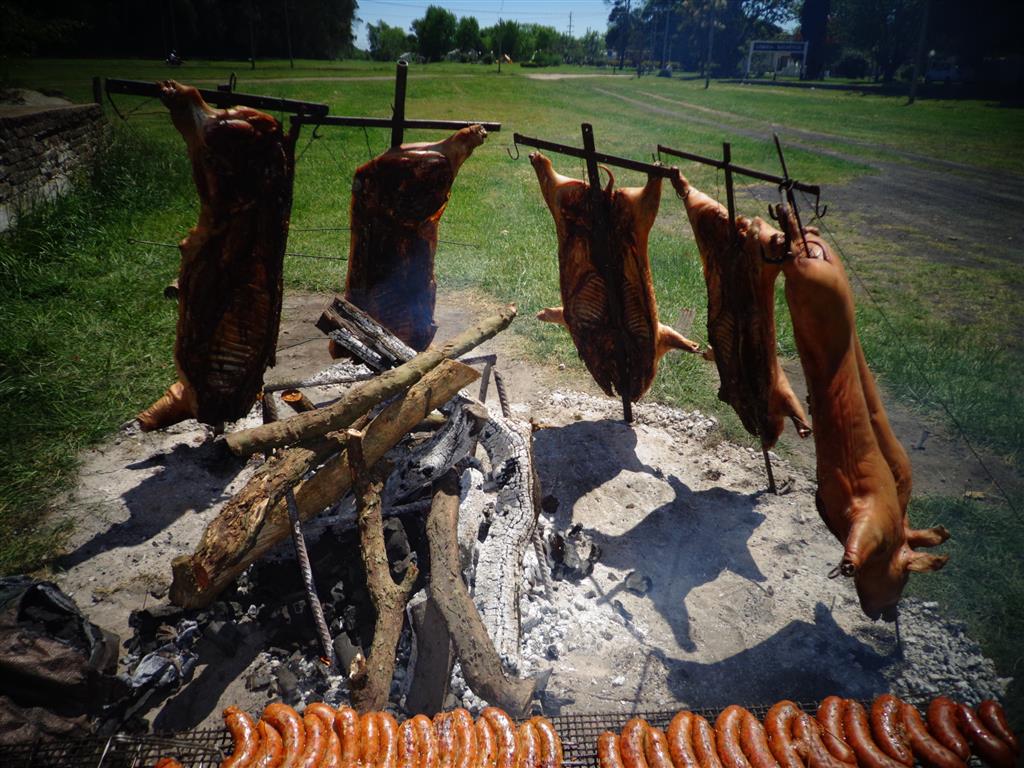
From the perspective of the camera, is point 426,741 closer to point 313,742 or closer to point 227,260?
point 313,742

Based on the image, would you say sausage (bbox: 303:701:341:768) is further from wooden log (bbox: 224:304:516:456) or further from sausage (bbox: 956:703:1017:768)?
sausage (bbox: 956:703:1017:768)

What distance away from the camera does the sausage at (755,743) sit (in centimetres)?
227

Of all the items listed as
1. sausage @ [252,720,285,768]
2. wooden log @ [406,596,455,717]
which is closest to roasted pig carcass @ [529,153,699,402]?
wooden log @ [406,596,455,717]

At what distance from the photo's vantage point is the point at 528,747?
229 centimetres

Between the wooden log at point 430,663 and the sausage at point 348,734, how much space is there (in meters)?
0.43

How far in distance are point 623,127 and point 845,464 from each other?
76.7ft

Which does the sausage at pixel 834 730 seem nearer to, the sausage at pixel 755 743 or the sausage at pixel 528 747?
the sausage at pixel 755 743

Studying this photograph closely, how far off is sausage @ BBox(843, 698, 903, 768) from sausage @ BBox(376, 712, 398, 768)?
1904mm

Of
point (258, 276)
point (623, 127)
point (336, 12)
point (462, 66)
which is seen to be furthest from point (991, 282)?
point (462, 66)

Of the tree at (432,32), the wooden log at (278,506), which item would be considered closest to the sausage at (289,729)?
the wooden log at (278,506)

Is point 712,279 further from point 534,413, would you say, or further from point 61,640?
point 61,640

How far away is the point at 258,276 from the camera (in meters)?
4.08

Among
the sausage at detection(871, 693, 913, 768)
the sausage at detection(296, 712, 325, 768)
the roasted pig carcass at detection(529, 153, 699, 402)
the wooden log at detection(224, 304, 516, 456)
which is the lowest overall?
the sausage at detection(296, 712, 325, 768)

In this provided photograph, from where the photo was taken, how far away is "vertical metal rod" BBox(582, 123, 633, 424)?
14.4 feet
